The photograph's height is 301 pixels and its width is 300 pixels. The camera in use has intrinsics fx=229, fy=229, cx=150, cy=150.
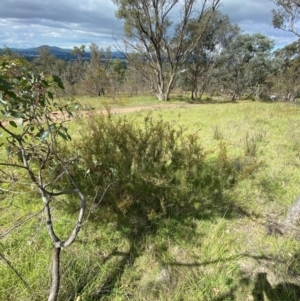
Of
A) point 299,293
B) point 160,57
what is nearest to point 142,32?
point 160,57

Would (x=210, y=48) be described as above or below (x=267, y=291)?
above

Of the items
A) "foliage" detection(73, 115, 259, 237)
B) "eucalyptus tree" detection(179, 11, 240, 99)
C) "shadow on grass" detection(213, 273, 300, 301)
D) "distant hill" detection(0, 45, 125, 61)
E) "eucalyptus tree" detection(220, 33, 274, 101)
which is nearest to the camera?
"shadow on grass" detection(213, 273, 300, 301)

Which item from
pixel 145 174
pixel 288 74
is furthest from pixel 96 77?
pixel 145 174

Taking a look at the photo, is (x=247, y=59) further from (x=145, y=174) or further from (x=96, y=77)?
(x=145, y=174)

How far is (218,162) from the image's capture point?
3113 millimetres

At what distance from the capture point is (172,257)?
210 centimetres

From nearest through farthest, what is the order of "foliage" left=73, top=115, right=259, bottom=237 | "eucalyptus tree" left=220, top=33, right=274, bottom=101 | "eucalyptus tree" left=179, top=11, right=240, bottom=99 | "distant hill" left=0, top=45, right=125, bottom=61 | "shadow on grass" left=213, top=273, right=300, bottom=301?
1. "shadow on grass" left=213, top=273, right=300, bottom=301
2. "foliage" left=73, top=115, right=259, bottom=237
3. "distant hill" left=0, top=45, right=125, bottom=61
4. "eucalyptus tree" left=179, top=11, right=240, bottom=99
5. "eucalyptus tree" left=220, top=33, right=274, bottom=101

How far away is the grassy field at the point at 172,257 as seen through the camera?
1823 millimetres

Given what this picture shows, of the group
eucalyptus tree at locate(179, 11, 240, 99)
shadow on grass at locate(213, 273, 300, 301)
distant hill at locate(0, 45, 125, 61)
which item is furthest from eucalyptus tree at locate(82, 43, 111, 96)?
shadow on grass at locate(213, 273, 300, 301)

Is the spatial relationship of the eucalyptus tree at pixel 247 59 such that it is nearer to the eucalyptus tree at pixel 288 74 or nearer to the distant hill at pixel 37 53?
the eucalyptus tree at pixel 288 74

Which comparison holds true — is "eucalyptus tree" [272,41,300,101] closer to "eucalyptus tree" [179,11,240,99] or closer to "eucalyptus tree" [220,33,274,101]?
"eucalyptus tree" [220,33,274,101]

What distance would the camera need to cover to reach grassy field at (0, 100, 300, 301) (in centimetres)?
182

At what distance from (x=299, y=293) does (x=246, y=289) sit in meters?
0.41

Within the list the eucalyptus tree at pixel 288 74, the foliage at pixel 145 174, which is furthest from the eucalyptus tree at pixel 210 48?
the foliage at pixel 145 174
